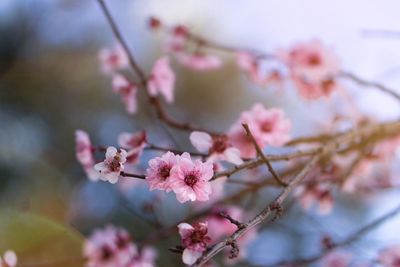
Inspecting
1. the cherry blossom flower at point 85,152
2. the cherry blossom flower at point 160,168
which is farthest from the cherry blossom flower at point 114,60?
the cherry blossom flower at point 160,168

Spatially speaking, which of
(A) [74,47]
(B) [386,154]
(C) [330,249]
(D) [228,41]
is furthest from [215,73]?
(C) [330,249]

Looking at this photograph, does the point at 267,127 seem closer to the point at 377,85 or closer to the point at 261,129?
the point at 261,129

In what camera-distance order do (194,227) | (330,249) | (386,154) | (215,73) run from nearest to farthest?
(194,227) → (330,249) → (386,154) → (215,73)

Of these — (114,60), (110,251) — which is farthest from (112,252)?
(114,60)

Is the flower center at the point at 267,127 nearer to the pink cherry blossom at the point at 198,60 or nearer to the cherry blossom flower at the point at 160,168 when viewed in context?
the cherry blossom flower at the point at 160,168

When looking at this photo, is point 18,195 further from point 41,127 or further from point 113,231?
point 113,231

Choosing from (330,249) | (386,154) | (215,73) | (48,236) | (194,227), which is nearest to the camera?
(194,227)
